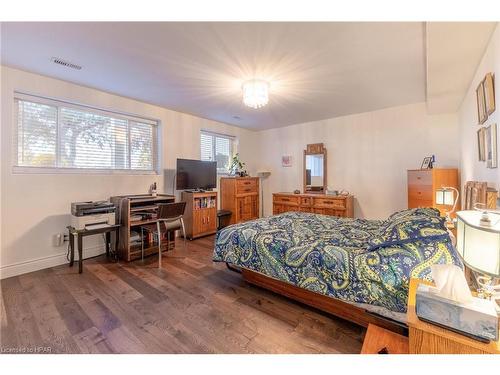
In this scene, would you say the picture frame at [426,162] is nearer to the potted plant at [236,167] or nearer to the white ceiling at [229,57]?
the white ceiling at [229,57]

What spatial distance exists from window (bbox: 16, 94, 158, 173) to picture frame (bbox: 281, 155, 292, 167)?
2956mm

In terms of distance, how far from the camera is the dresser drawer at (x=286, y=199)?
15.6ft

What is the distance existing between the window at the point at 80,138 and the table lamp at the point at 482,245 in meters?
4.12

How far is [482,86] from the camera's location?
1866 millimetres

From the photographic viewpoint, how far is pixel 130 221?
10.4 ft

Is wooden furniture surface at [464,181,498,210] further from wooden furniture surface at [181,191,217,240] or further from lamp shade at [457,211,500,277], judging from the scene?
wooden furniture surface at [181,191,217,240]

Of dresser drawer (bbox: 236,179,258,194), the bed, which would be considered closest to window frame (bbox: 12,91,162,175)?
dresser drawer (bbox: 236,179,258,194)

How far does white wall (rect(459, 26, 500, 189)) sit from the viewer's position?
1.60 m

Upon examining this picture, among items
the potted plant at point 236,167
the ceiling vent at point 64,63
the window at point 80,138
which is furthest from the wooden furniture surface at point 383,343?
the potted plant at point 236,167
